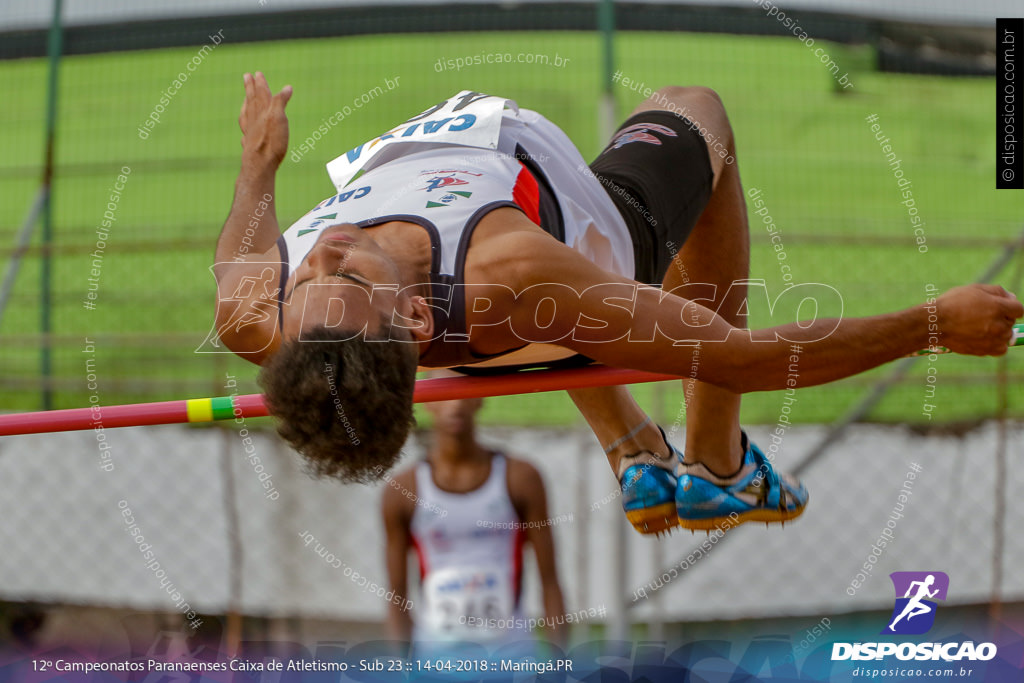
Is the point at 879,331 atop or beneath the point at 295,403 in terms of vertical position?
atop

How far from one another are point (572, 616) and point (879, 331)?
Result: 89.3 inches

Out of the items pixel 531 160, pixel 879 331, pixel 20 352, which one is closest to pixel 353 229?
pixel 531 160

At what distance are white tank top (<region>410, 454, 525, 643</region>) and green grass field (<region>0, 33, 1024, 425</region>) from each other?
3.55 feet

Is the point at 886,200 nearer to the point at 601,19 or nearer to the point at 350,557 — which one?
the point at 601,19

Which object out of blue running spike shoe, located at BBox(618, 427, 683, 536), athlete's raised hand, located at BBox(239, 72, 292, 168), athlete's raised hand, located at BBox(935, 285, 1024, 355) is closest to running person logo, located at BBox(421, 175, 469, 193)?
athlete's raised hand, located at BBox(239, 72, 292, 168)

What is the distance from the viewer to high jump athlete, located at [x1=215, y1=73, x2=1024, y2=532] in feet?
5.17

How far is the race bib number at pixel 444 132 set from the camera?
1899mm

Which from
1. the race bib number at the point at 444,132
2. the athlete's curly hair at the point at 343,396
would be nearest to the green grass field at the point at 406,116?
the race bib number at the point at 444,132

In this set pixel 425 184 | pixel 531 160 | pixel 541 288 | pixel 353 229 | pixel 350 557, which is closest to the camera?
pixel 541 288

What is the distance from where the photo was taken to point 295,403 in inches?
63.5

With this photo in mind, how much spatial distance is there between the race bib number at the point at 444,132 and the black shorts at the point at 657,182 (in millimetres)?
284

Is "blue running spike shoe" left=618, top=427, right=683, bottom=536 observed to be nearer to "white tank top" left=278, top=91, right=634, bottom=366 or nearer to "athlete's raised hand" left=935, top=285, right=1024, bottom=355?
"white tank top" left=278, top=91, right=634, bottom=366

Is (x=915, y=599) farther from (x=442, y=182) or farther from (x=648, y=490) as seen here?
(x=442, y=182)

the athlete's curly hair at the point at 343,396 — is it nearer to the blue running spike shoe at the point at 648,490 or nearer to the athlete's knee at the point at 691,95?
the blue running spike shoe at the point at 648,490
